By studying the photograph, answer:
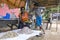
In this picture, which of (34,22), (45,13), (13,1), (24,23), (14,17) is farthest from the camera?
(45,13)

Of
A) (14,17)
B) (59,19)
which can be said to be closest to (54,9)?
(59,19)

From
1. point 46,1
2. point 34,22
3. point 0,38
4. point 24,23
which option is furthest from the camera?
point 34,22

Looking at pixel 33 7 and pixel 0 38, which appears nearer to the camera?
pixel 0 38

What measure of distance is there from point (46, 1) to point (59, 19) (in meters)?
2.04

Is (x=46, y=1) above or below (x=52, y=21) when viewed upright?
above

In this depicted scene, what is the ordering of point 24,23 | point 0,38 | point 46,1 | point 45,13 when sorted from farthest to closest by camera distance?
1. point 45,13
2. point 24,23
3. point 46,1
4. point 0,38

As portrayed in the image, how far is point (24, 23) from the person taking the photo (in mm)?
5664

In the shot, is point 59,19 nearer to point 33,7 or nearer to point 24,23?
point 33,7

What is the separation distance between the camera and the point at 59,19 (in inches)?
280

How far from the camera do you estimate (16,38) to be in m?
3.39

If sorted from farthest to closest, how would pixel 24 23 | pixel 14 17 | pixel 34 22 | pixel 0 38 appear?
pixel 34 22 → pixel 14 17 → pixel 24 23 → pixel 0 38

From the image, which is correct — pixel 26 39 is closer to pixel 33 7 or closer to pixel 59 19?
pixel 33 7

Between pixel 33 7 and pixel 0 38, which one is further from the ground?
pixel 33 7

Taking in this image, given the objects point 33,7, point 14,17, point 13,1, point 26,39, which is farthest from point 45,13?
point 26,39
